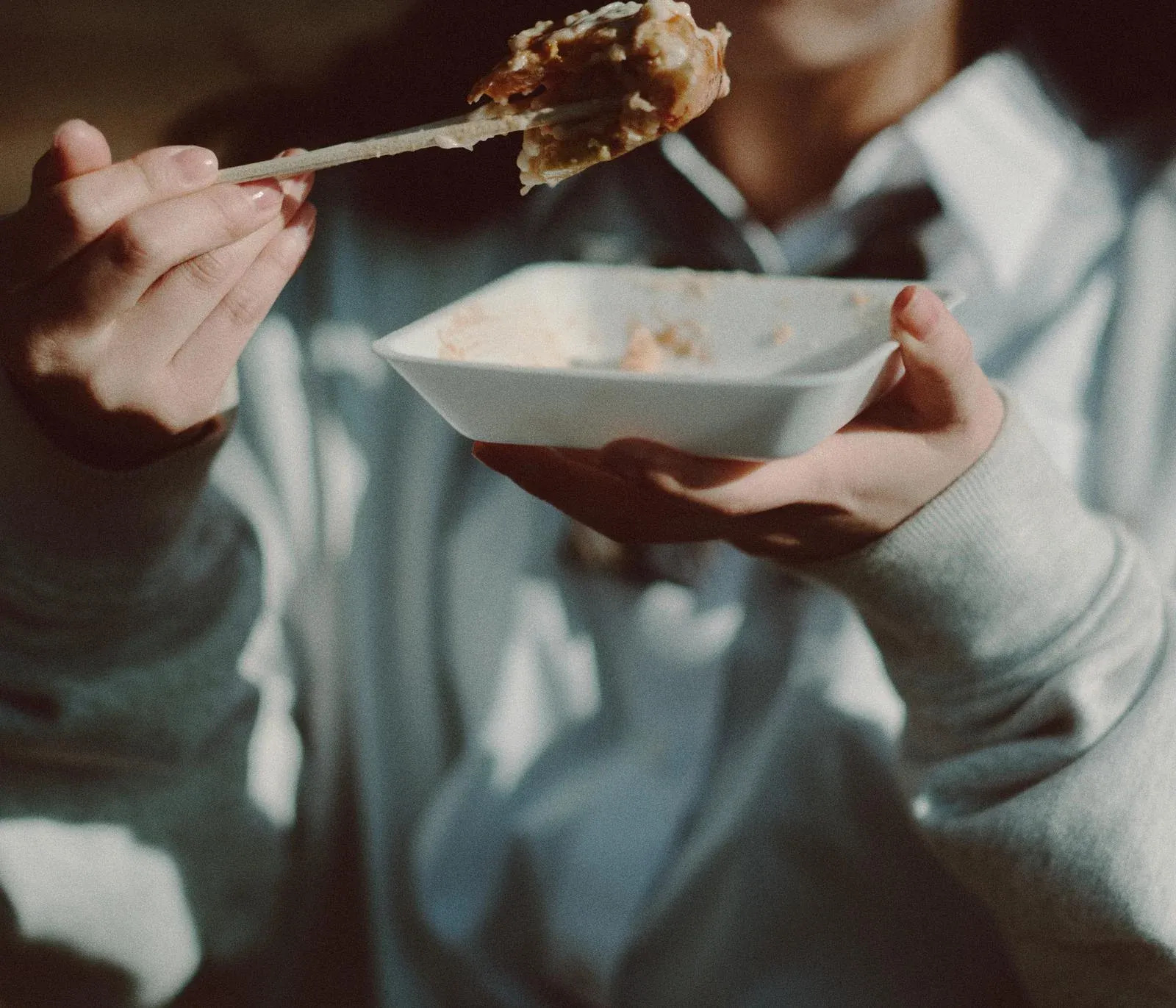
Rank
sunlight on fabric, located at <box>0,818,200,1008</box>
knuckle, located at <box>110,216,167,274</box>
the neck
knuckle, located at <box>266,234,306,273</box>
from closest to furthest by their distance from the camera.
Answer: knuckle, located at <box>110,216,167,274</box> < knuckle, located at <box>266,234,306,273</box> < sunlight on fabric, located at <box>0,818,200,1008</box> < the neck

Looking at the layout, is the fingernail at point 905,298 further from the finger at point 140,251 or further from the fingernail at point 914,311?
the finger at point 140,251

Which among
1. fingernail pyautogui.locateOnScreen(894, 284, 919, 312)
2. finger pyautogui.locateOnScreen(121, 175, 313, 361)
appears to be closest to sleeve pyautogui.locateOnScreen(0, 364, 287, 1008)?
finger pyautogui.locateOnScreen(121, 175, 313, 361)

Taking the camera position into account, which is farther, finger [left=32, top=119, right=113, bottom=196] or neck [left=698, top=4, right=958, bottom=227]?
neck [left=698, top=4, right=958, bottom=227]

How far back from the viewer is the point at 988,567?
0.66m

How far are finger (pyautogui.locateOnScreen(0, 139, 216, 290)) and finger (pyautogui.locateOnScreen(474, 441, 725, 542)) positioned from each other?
24 cm

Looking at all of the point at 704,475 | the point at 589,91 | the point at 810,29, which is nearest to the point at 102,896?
the point at 704,475

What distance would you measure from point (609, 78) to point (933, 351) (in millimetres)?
275

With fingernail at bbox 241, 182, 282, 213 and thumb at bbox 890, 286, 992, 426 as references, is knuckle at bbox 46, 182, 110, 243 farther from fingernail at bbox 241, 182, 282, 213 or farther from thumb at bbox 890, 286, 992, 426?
thumb at bbox 890, 286, 992, 426

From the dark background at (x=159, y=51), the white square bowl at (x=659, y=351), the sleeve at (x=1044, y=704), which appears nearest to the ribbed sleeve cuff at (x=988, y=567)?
the sleeve at (x=1044, y=704)

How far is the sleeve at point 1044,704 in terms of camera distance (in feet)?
2.14

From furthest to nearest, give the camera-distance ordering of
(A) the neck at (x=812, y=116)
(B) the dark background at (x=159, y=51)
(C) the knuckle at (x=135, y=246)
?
(B) the dark background at (x=159, y=51)
(A) the neck at (x=812, y=116)
(C) the knuckle at (x=135, y=246)

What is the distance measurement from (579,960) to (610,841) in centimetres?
11

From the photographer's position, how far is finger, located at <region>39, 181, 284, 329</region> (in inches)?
20.5

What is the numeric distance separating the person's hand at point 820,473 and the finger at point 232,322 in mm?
175
